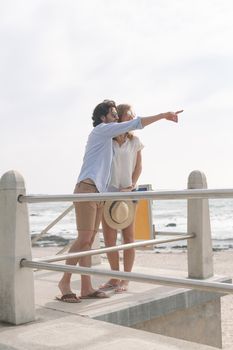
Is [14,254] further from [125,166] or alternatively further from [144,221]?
[144,221]

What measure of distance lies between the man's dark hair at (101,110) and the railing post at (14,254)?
106 centimetres

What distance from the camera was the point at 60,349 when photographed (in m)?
2.82

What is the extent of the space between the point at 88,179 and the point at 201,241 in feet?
4.10

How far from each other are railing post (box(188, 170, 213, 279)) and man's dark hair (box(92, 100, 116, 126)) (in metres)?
0.96

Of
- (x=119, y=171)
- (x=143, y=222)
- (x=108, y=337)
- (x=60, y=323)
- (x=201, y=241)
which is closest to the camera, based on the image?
(x=108, y=337)

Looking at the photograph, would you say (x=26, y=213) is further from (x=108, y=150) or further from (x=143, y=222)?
(x=143, y=222)

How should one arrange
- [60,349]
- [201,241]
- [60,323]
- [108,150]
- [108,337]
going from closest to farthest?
[60,349] < [108,337] < [60,323] < [108,150] < [201,241]

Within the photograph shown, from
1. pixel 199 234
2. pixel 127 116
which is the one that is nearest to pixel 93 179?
pixel 127 116

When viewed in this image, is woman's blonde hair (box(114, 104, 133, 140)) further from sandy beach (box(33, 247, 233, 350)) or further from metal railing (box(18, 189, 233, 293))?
sandy beach (box(33, 247, 233, 350))

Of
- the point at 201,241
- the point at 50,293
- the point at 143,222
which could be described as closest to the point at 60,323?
the point at 50,293

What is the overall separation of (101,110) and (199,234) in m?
1.41

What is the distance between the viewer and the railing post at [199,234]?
15.1ft

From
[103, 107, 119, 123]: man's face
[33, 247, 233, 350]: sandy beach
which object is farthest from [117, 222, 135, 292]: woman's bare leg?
[33, 247, 233, 350]: sandy beach

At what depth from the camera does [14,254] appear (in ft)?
11.1
